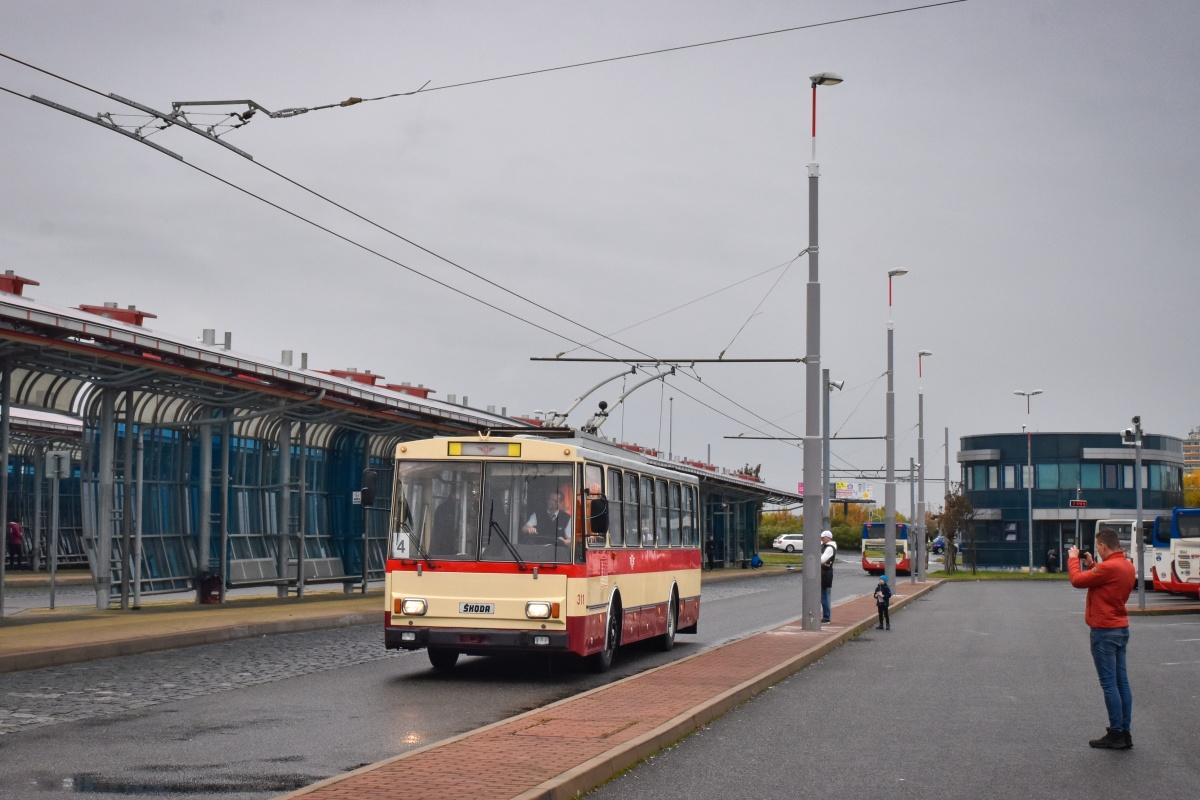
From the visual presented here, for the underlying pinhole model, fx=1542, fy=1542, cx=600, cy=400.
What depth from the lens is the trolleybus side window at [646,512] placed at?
20.1 m

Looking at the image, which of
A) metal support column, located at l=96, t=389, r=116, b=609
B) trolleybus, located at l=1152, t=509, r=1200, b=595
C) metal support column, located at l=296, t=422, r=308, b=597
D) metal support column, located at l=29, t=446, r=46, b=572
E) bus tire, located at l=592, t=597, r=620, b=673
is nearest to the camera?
bus tire, located at l=592, t=597, r=620, b=673

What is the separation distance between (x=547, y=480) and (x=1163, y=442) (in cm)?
8800

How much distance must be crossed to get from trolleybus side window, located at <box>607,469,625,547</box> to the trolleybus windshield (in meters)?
1.39

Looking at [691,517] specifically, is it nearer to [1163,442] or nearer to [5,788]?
[5,788]

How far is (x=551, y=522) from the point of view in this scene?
16.9m

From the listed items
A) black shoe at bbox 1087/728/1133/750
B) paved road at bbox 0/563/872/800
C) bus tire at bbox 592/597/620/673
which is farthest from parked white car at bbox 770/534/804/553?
black shoe at bbox 1087/728/1133/750

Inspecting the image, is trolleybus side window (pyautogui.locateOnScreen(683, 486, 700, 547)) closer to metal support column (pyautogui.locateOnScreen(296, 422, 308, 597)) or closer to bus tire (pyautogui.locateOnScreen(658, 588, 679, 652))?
bus tire (pyautogui.locateOnScreen(658, 588, 679, 652))

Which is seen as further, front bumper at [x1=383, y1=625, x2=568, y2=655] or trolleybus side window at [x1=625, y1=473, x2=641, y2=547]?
trolleybus side window at [x1=625, y1=473, x2=641, y2=547]

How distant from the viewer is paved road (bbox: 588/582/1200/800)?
32.0 feet

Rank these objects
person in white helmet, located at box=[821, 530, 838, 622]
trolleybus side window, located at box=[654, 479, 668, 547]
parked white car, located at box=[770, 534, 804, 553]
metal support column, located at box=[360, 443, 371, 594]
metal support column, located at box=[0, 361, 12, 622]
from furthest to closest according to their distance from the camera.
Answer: parked white car, located at box=[770, 534, 804, 553]
metal support column, located at box=[360, 443, 371, 594]
person in white helmet, located at box=[821, 530, 838, 622]
trolleybus side window, located at box=[654, 479, 668, 547]
metal support column, located at box=[0, 361, 12, 622]

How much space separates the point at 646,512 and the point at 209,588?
10248 mm

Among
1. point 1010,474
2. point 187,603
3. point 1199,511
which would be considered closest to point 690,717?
point 187,603

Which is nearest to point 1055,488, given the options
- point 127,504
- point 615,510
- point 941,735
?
point 127,504

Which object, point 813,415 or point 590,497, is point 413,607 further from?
point 813,415
